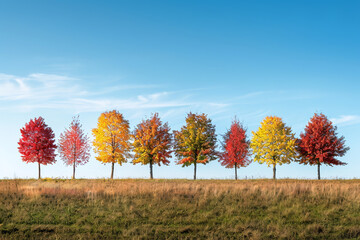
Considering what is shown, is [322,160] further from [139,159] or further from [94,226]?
[94,226]

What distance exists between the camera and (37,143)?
1797 inches

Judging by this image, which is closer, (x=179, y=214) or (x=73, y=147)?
(x=179, y=214)

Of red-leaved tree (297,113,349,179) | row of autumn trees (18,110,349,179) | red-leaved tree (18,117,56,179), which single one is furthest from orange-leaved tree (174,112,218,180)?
red-leaved tree (18,117,56,179)

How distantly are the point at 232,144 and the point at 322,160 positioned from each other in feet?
39.9

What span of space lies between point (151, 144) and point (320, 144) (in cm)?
2328

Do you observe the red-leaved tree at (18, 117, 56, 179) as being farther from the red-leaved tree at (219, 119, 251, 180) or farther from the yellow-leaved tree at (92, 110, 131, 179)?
the red-leaved tree at (219, 119, 251, 180)

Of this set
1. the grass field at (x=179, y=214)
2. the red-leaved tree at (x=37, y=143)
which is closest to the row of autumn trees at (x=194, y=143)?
the red-leaved tree at (x=37, y=143)

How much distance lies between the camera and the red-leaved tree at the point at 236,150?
141ft

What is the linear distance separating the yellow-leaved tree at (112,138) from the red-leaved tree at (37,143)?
6.89m

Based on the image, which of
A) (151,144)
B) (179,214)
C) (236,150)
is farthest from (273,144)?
(179,214)

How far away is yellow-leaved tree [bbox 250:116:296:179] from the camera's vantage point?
42.8 meters

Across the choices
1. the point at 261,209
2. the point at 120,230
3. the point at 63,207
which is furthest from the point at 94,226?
the point at 261,209

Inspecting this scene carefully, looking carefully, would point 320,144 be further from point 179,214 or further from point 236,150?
point 179,214

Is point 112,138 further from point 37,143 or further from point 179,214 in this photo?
point 179,214
